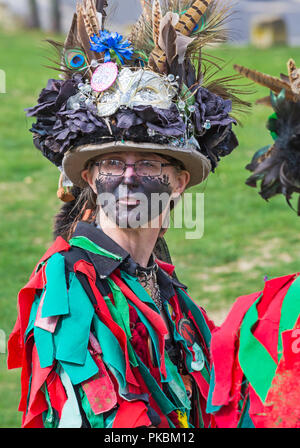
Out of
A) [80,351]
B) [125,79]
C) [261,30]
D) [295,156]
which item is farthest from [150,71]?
[261,30]

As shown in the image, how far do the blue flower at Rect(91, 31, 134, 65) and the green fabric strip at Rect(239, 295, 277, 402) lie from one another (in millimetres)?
1322

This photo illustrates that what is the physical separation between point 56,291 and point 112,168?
642 millimetres

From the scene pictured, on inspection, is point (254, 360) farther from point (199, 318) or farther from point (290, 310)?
point (199, 318)

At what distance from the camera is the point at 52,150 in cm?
403

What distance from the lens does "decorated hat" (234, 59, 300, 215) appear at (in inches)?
139

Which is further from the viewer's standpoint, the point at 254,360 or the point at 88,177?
the point at 88,177

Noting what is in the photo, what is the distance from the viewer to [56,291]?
3580 millimetres

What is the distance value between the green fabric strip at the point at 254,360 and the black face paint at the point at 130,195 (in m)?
0.71

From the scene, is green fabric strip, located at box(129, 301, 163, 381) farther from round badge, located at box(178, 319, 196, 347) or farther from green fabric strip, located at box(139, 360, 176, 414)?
round badge, located at box(178, 319, 196, 347)

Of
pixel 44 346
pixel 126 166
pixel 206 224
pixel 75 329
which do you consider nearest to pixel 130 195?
pixel 126 166

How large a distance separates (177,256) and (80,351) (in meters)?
5.43

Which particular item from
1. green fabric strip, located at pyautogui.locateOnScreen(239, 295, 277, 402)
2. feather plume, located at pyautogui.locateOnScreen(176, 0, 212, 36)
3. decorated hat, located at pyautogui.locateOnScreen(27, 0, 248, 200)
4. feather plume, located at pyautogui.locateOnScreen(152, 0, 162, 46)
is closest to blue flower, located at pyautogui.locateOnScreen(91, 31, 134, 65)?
decorated hat, located at pyautogui.locateOnScreen(27, 0, 248, 200)

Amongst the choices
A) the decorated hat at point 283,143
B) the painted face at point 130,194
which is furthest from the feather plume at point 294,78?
the painted face at point 130,194

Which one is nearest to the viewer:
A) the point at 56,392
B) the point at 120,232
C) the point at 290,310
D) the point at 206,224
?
the point at 290,310
